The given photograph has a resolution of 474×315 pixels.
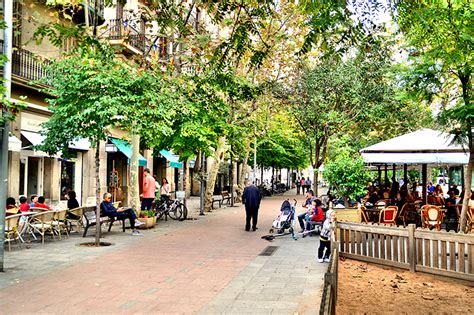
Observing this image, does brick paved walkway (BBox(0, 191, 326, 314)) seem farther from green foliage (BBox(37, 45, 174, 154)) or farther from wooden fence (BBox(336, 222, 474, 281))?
green foliage (BBox(37, 45, 174, 154))

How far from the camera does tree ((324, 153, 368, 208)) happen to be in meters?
16.3

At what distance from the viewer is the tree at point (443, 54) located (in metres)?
6.45

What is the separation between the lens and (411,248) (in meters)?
8.93

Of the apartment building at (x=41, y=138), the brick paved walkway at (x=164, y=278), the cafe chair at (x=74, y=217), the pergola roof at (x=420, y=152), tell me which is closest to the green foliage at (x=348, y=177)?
the pergola roof at (x=420, y=152)

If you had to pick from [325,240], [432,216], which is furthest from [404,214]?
[325,240]

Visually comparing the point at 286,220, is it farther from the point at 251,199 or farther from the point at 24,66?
the point at 24,66

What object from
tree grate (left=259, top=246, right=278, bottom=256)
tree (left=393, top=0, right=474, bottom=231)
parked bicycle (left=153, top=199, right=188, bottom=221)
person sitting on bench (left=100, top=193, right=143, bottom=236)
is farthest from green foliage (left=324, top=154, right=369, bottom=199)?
person sitting on bench (left=100, top=193, right=143, bottom=236)

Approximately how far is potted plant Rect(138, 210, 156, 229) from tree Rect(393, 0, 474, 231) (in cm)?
899

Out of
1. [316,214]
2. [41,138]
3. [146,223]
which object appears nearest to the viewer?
[316,214]

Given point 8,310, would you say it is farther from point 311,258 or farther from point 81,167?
point 81,167

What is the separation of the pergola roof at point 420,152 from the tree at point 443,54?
1326 millimetres

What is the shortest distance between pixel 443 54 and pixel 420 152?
426 centimetres

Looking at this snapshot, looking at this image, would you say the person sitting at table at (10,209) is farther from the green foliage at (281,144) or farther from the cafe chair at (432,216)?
the green foliage at (281,144)

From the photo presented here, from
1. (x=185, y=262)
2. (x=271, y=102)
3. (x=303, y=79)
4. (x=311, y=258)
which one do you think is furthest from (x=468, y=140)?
(x=271, y=102)
